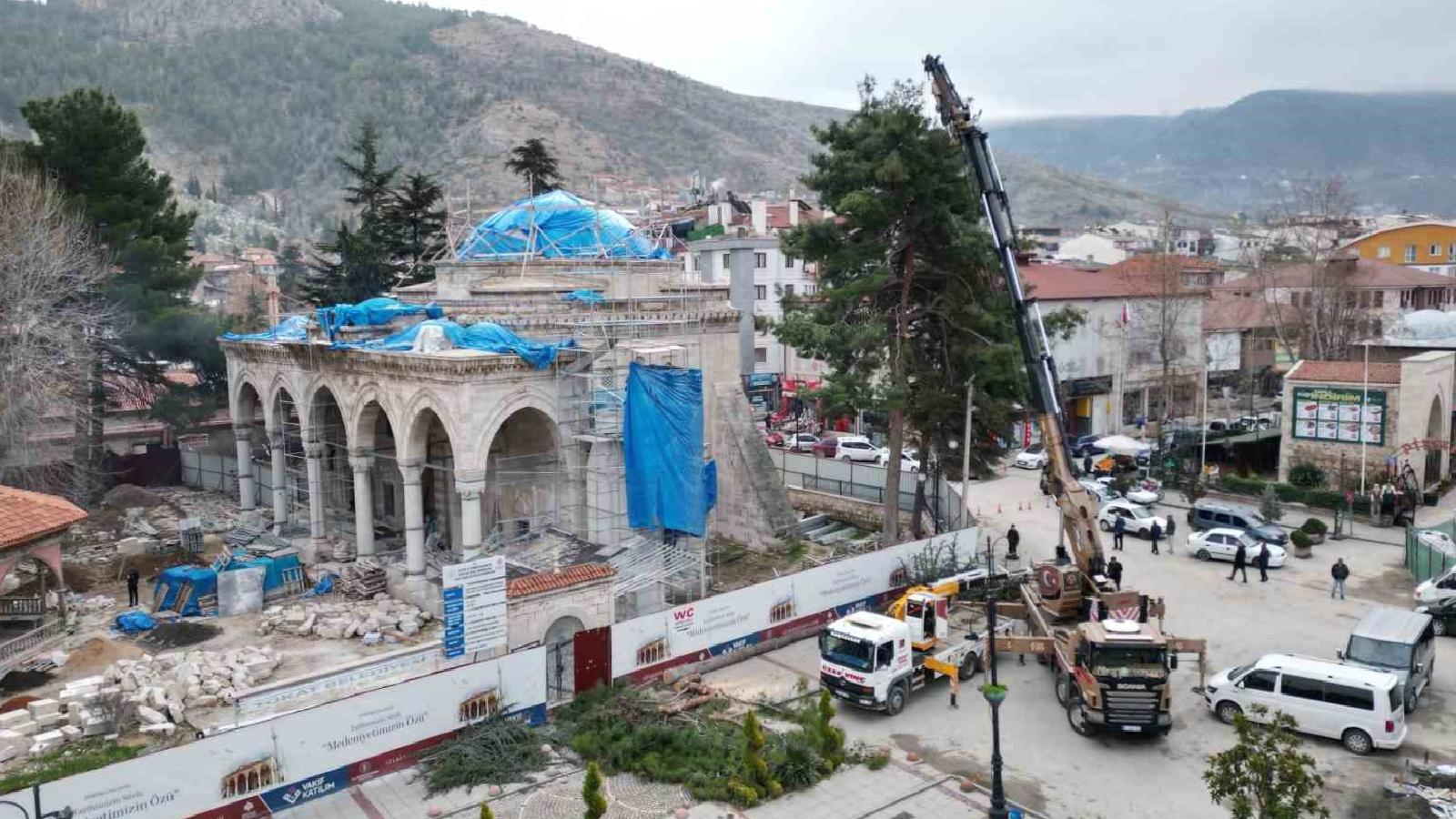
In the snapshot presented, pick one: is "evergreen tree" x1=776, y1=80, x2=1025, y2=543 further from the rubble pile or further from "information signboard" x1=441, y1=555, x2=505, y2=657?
the rubble pile

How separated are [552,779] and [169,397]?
98.4 feet

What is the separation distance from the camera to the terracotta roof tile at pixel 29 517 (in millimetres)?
18391

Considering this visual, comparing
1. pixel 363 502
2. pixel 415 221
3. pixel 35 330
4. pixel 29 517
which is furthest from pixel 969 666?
pixel 415 221

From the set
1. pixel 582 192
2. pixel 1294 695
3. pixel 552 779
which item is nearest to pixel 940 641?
pixel 1294 695

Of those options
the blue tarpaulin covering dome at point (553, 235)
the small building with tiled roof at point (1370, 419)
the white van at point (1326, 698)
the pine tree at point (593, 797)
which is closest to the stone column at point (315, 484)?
the blue tarpaulin covering dome at point (553, 235)

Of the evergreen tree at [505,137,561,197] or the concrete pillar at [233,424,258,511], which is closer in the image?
the concrete pillar at [233,424,258,511]

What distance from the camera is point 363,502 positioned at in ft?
82.3

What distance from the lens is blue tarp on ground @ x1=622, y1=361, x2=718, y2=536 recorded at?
866 inches

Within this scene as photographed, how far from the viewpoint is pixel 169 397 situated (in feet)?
125

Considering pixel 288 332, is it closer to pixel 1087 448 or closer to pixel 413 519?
pixel 413 519

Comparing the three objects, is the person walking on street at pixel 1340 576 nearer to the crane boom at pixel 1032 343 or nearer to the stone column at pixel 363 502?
the crane boom at pixel 1032 343

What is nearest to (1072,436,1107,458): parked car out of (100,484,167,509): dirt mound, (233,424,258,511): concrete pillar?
(233,424,258,511): concrete pillar

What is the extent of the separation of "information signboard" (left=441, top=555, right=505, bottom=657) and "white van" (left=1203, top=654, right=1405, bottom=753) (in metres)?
11.5

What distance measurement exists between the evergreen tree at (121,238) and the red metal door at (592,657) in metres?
22.9
